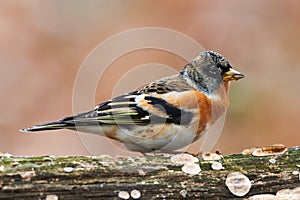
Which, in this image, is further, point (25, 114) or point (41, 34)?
point (41, 34)

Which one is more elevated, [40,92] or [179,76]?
Answer: [40,92]

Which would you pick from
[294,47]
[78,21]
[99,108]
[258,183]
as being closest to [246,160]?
[258,183]

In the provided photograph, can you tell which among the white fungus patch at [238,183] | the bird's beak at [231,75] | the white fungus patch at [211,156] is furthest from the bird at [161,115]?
the white fungus patch at [238,183]

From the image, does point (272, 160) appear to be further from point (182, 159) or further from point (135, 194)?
point (135, 194)

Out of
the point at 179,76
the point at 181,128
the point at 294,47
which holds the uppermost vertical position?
the point at 294,47

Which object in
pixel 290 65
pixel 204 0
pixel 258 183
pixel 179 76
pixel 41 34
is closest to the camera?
pixel 258 183

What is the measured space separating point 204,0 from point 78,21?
2150 mm

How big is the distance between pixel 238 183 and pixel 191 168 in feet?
0.79

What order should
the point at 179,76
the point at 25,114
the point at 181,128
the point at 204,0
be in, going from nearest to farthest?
1. the point at 181,128
2. the point at 179,76
3. the point at 25,114
4. the point at 204,0

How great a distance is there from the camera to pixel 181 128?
11.4 feet

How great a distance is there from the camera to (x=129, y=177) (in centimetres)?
280

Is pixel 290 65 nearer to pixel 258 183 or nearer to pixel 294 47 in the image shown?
pixel 294 47

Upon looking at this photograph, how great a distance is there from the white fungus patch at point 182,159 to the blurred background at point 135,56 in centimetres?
333

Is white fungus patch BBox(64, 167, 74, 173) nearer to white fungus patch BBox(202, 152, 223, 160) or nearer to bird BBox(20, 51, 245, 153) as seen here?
bird BBox(20, 51, 245, 153)
